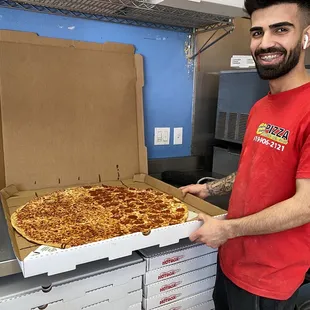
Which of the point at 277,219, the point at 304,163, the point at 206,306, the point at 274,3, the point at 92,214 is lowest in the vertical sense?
the point at 206,306

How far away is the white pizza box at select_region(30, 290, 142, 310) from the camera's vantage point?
1.03 meters

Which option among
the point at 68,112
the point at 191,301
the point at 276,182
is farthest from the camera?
the point at 68,112

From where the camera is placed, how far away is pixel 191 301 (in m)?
1.35

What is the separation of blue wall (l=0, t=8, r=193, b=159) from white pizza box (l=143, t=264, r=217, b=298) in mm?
794

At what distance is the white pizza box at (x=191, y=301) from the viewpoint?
4.25 feet

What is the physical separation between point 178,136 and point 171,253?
0.92 m

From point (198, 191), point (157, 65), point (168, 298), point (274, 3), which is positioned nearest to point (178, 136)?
point (157, 65)

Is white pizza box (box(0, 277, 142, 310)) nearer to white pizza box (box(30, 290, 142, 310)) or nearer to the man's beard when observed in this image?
white pizza box (box(30, 290, 142, 310))

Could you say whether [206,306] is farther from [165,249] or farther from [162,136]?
[162,136]

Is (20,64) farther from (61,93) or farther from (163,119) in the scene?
(163,119)

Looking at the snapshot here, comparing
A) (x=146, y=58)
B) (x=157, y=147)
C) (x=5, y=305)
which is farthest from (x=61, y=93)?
(x=5, y=305)

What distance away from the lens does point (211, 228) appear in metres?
1.02

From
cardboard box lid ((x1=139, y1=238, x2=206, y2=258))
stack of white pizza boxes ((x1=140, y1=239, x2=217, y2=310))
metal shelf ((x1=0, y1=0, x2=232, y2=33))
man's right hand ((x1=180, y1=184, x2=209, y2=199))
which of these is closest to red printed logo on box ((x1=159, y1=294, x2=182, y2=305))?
stack of white pizza boxes ((x1=140, y1=239, x2=217, y2=310))

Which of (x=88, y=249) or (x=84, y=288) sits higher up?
(x=88, y=249)
